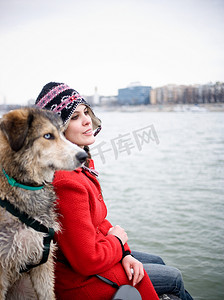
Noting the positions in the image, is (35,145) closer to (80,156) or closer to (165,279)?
(80,156)

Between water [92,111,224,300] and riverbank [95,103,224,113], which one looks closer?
water [92,111,224,300]

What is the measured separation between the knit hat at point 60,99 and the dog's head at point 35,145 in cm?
29

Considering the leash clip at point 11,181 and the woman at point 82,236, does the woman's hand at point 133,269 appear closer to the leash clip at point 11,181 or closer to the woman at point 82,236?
the woman at point 82,236

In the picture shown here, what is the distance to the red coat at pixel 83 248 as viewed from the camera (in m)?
1.99

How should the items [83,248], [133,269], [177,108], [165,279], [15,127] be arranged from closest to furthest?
[15,127]
[83,248]
[133,269]
[165,279]
[177,108]

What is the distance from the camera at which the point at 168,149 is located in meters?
18.2

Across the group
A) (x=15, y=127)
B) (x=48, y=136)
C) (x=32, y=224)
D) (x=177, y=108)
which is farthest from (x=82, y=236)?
(x=177, y=108)

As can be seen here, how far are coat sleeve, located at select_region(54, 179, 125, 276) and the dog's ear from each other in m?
0.43

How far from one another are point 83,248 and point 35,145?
2.54 feet

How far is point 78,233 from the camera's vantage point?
1.99m

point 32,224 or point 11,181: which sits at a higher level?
point 11,181

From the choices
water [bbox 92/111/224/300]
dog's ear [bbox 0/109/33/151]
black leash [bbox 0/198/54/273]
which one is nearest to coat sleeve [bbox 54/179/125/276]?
black leash [bbox 0/198/54/273]

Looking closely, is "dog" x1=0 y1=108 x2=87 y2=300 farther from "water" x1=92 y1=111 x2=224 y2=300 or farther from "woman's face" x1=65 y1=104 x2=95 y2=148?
"water" x1=92 y1=111 x2=224 y2=300

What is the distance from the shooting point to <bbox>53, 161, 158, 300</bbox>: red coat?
6.54 ft
